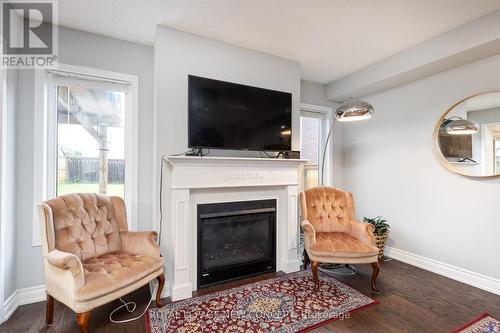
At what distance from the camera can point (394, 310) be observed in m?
2.13

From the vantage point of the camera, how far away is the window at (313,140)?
3861 mm

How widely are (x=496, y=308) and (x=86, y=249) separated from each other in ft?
11.8

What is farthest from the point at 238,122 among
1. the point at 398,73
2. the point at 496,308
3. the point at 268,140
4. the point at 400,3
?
the point at 496,308

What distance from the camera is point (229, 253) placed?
9.03 feet

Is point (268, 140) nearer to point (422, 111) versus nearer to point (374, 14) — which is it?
point (374, 14)

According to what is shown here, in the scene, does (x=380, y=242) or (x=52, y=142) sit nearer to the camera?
(x=52, y=142)

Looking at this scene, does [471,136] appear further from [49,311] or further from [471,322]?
[49,311]

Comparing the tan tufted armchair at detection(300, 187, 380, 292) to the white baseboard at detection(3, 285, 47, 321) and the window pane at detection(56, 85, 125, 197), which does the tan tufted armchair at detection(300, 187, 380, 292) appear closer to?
the window pane at detection(56, 85, 125, 197)

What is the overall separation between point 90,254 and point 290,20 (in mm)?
2732

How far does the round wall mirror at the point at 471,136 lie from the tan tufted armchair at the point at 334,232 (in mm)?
1203

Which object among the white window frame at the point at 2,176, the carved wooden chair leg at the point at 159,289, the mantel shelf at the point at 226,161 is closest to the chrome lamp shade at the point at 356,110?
the mantel shelf at the point at 226,161

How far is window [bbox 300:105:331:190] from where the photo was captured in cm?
386

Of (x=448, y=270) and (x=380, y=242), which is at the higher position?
(x=380, y=242)

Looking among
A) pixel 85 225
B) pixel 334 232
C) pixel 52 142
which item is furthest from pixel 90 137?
pixel 334 232
